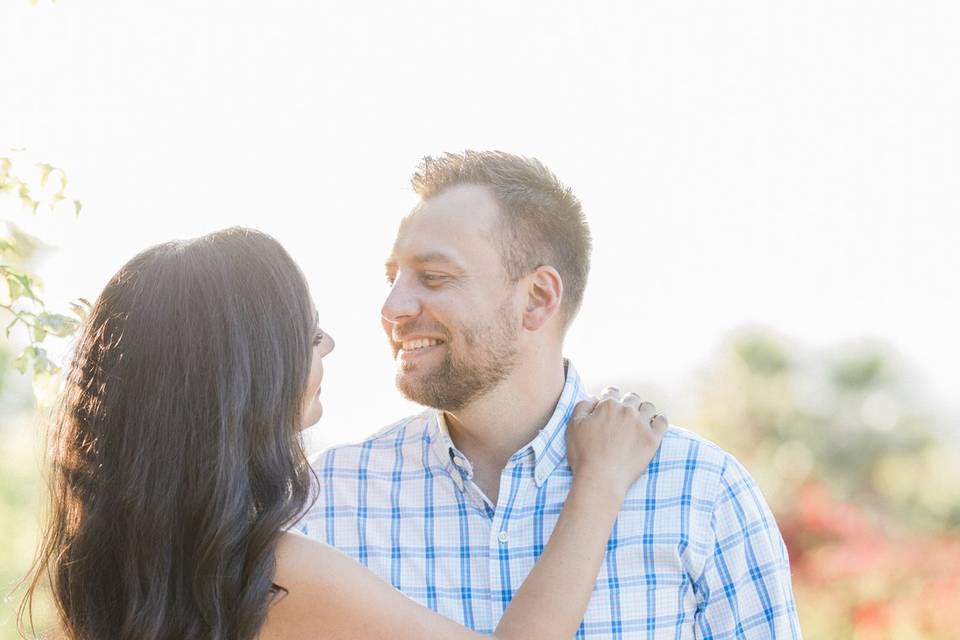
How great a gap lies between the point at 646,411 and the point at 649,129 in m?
22.6

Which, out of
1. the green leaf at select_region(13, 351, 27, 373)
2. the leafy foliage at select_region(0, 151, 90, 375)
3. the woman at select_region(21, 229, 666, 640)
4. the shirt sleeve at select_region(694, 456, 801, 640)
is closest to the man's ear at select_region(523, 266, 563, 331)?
the shirt sleeve at select_region(694, 456, 801, 640)

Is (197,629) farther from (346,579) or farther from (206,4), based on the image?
(206,4)

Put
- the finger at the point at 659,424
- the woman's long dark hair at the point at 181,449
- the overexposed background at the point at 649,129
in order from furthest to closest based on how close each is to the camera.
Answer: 1. the overexposed background at the point at 649,129
2. the finger at the point at 659,424
3. the woman's long dark hair at the point at 181,449

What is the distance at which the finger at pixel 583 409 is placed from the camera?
8.59 feet

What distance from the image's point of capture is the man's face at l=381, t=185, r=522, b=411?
2607 millimetres

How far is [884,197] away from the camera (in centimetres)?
2450

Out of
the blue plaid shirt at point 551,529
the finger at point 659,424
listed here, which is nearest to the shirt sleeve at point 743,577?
the blue plaid shirt at point 551,529

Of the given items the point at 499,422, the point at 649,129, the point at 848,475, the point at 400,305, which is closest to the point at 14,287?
the point at 400,305

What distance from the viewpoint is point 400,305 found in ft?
8.64

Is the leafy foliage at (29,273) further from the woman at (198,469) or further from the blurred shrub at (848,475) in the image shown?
the blurred shrub at (848,475)

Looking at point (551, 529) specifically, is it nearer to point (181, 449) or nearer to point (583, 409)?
point (583, 409)

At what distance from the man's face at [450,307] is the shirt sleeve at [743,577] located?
21.3 inches

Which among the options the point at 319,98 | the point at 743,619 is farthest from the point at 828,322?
the point at 743,619

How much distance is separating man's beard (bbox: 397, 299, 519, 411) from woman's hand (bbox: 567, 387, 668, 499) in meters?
0.20
